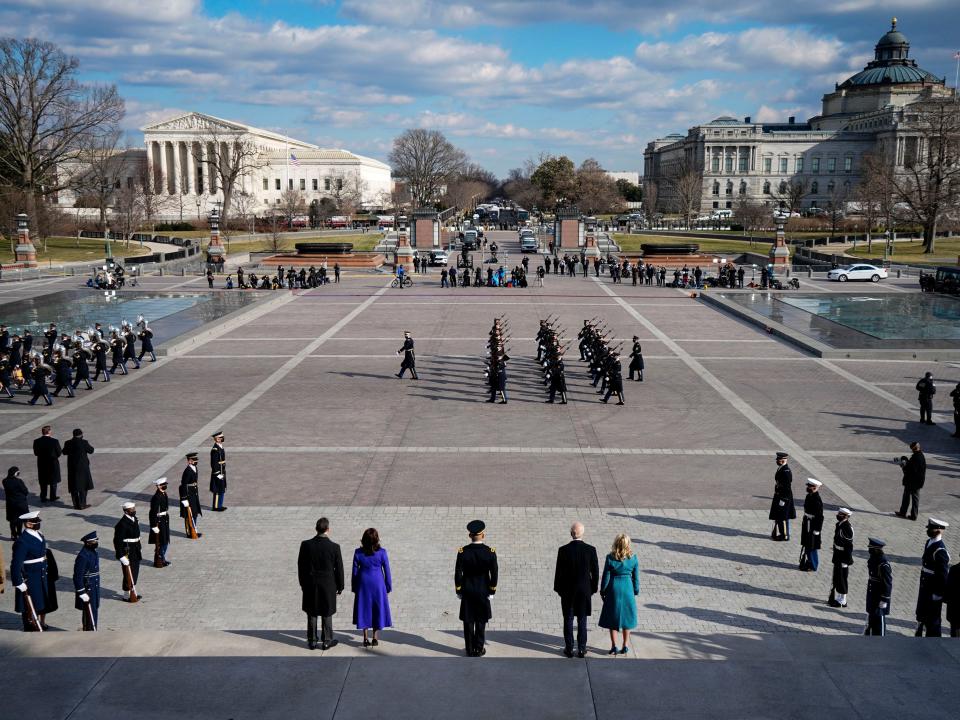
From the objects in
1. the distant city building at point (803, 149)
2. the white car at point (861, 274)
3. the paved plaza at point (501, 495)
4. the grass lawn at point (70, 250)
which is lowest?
the paved plaza at point (501, 495)

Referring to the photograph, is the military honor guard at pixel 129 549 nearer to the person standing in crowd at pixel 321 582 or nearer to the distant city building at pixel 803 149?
the person standing in crowd at pixel 321 582

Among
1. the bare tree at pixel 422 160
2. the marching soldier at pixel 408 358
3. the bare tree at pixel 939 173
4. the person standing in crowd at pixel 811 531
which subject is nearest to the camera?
the person standing in crowd at pixel 811 531

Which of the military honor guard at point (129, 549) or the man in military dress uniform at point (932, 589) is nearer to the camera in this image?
the man in military dress uniform at point (932, 589)

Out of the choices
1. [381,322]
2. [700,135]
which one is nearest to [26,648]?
[381,322]

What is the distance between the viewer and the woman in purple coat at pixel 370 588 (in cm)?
819

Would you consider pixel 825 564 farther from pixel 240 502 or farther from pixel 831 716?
pixel 240 502

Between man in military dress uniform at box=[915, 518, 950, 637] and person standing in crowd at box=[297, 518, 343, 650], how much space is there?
619 centimetres

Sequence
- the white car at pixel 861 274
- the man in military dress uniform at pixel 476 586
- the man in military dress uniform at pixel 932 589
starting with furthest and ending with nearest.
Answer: the white car at pixel 861 274 → the man in military dress uniform at pixel 932 589 → the man in military dress uniform at pixel 476 586

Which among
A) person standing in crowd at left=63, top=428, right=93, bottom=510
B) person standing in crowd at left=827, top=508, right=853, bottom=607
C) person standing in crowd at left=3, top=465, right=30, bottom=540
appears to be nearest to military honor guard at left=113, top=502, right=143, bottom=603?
person standing in crowd at left=3, top=465, right=30, bottom=540

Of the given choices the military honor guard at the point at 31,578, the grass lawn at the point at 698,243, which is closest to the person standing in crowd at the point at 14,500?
the military honor guard at the point at 31,578

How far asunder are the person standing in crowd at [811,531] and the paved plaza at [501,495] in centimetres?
22

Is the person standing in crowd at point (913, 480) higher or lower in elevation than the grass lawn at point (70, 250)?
lower

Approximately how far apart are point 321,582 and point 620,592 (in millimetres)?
2926

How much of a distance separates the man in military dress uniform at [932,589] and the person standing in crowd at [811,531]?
1782mm
